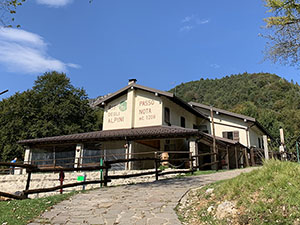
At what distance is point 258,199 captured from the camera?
549 centimetres

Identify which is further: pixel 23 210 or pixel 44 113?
pixel 44 113

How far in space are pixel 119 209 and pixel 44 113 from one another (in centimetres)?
3179

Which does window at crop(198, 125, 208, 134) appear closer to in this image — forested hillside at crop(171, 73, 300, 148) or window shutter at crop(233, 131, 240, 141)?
window shutter at crop(233, 131, 240, 141)

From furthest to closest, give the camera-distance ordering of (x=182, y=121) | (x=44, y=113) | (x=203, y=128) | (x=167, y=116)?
1. (x=44, y=113)
2. (x=203, y=128)
3. (x=182, y=121)
4. (x=167, y=116)

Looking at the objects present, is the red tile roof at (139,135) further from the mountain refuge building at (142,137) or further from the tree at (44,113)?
the tree at (44,113)

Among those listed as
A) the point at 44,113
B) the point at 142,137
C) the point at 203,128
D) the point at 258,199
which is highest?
the point at 44,113

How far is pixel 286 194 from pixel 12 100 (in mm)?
39303

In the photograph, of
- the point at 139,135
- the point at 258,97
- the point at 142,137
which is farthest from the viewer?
the point at 258,97

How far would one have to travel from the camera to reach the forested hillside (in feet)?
159

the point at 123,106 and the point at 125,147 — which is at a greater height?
the point at 123,106

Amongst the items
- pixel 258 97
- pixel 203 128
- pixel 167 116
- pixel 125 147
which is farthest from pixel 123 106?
pixel 258 97

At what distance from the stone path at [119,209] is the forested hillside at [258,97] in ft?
134

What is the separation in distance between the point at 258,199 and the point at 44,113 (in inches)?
1346

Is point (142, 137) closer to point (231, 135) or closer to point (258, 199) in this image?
point (231, 135)
